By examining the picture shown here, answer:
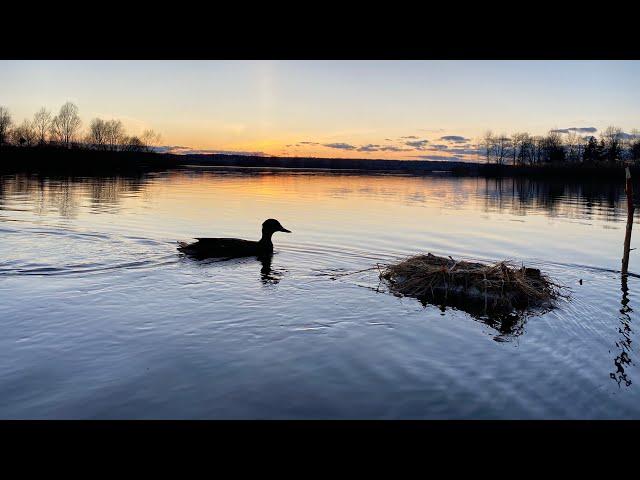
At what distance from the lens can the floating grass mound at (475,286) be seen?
11203mm

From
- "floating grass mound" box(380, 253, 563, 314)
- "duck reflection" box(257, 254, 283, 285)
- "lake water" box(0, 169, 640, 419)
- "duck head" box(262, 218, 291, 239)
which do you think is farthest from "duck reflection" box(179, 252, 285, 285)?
"floating grass mound" box(380, 253, 563, 314)

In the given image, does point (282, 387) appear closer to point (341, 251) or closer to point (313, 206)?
point (341, 251)

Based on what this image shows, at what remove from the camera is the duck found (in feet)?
48.0

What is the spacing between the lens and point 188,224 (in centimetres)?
2361

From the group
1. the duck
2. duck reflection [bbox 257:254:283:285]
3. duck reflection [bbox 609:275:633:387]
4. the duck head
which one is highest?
the duck head

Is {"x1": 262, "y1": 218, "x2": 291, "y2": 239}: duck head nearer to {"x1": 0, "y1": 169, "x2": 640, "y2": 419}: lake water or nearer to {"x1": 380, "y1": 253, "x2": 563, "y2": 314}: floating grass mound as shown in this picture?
{"x1": 0, "y1": 169, "x2": 640, "y2": 419}: lake water

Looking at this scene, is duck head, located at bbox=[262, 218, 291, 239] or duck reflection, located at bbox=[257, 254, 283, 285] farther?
duck head, located at bbox=[262, 218, 291, 239]

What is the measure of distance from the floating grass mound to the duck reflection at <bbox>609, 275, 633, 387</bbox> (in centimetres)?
135

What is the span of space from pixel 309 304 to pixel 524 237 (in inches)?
611

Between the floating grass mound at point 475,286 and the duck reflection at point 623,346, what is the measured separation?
1.35m
